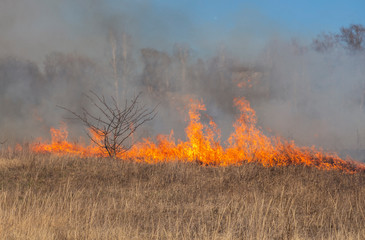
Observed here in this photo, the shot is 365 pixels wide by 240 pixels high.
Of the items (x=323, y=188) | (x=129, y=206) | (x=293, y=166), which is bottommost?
(x=129, y=206)

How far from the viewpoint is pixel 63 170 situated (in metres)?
11.8

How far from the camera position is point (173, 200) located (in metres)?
8.88

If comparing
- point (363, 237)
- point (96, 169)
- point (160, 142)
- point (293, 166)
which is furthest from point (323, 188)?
point (160, 142)

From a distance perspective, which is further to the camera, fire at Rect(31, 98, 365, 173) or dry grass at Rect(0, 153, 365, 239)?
fire at Rect(31, 98, 365, 173)

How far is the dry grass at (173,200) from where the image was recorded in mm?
5938

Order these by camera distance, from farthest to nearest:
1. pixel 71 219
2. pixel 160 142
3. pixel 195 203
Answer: pixel 160 142 < pixel 195 203 < pixel 71 219

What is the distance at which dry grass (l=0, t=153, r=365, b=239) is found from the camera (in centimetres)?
594

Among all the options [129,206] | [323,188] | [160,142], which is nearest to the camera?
[129,206]

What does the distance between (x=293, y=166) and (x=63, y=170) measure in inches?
361

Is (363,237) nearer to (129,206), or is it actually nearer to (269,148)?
(129,206)

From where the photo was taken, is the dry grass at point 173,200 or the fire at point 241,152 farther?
the fire at point 241,152

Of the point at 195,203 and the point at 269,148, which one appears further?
the point at 269,148

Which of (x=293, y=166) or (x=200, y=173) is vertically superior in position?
(x=293, y=166)

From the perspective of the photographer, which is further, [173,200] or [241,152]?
[241,152]
